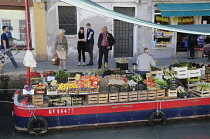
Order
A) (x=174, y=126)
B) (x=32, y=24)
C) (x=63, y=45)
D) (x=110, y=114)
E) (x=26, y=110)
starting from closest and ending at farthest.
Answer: (x=26, y=110), (x=110, y=114), (x=174, y=126), (x=63, y=45), (x=32, y=24)

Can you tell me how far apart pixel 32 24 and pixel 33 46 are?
1.19 meters

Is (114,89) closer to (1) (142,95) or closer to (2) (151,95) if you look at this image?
(1) (142,95)

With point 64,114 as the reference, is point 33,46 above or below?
above

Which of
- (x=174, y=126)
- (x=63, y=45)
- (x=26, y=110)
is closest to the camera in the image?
(x=26, y=110)

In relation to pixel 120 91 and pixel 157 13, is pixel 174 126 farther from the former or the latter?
pixel 157 13

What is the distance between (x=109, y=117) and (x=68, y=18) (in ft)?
27.7

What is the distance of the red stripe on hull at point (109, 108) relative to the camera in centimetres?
673

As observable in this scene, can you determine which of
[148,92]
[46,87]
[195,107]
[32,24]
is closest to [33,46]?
[32,24]

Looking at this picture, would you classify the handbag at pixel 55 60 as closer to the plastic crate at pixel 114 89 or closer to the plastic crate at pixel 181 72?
the plastic crate at pixel 114 89

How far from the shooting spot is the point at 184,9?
1459 centimetres

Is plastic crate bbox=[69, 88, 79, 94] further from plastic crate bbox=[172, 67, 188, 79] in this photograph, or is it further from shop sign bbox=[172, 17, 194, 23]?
shop sign bbox=[172, 17, 194, 23]

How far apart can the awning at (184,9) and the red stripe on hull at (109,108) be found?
25.9 ft

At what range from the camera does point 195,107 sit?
7.69m

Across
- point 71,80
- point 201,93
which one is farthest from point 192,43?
point 71,80
